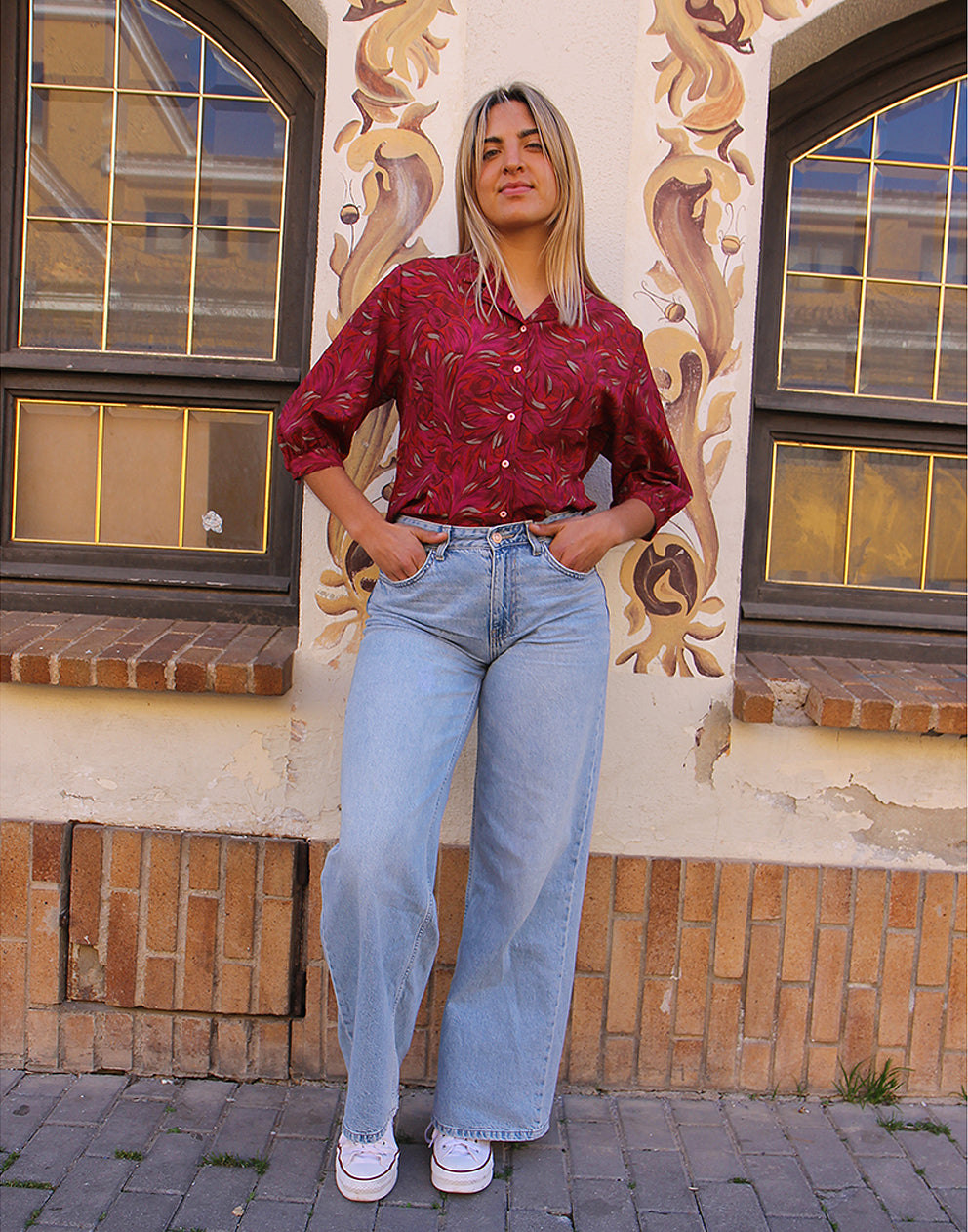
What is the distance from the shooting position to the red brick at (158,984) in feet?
8.38

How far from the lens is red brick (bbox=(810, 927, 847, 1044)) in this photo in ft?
8.43

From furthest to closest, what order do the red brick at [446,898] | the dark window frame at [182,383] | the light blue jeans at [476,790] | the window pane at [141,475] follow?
the window pane at [141,475] → the dark window frame at [182,383] → the red brick at [446,898] → the light blue jeans at [476,790]

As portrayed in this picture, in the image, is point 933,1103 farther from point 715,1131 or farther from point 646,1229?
point 646,1229

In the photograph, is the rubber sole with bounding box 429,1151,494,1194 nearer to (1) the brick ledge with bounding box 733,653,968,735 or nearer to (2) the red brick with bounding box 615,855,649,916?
(2) the red brick with bounding box 615,855,649,916

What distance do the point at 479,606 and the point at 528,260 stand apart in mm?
786

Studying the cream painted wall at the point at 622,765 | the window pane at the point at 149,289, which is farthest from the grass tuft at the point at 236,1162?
the window pane at the point at 149,289

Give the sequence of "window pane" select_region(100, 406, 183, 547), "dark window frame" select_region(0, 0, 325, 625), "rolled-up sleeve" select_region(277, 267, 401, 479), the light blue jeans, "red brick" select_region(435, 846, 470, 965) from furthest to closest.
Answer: "window pane" select_region(100, 406, 183, 547) → "dark window frame" select_region(0, 0, 325, 625) → "red brick" select_region(435, 846, 470, 965) → "rolled-up sleeve" select_region(277, 267, 401, 479) → the light blue jeans

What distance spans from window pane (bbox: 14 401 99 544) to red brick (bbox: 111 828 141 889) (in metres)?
0.86

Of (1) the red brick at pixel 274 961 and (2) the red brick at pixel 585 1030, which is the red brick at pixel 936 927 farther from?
(1) the red brick at pixel 274 961

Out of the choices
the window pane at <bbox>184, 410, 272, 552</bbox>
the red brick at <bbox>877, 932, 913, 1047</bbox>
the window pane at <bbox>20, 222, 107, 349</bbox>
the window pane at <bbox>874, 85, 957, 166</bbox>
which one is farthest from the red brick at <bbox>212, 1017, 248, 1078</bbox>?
the window pane at <bbox>874, 85, 957, 166</bbox>

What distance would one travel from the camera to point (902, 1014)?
2.58 meters

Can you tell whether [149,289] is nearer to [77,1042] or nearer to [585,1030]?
[77,1042]

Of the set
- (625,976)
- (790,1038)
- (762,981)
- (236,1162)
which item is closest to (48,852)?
(236,1162)

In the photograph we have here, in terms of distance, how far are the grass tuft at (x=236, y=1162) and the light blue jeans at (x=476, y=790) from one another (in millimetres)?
258
